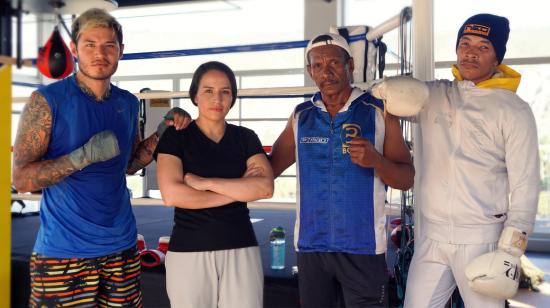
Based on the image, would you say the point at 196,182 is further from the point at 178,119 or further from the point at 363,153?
the point at 363,153

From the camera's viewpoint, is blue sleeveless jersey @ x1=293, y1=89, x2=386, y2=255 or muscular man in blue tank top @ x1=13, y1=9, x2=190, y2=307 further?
blue sleeveless jersey @ x1=293, y1=89, x2=386, y2=255

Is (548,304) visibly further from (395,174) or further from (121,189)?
(121,189)

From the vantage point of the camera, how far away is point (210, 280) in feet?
5.29

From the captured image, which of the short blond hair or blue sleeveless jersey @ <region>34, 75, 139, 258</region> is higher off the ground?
the short blond hair

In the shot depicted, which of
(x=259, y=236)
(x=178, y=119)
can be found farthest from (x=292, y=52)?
(x=178, y=119)

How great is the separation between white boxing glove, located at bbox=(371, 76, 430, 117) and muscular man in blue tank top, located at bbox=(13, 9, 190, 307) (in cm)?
68

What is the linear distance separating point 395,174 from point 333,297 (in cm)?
46

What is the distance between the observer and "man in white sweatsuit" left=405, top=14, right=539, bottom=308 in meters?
1.68

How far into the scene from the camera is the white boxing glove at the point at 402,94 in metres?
1.68

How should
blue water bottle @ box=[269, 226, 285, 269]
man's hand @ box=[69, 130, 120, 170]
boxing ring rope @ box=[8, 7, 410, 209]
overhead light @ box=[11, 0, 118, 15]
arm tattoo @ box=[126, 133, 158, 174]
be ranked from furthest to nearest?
blue water bottle @ box=[269, 226, 285, 269], boxing ring rope @ box=[8, 7, 410, 209], arm tattoo @ box=[126, 133, 158, 174], man's hand @ box=[69, 130, 120, 170], overhead light @ box=[11, 0, 118, 15]

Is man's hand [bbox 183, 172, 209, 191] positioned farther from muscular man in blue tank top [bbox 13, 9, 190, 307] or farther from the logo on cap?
the logo on cap

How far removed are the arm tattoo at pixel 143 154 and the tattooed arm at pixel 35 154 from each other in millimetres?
379

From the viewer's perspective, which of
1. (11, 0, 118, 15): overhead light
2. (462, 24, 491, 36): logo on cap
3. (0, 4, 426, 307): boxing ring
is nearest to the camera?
(11, 0, 118, 15): overhead light

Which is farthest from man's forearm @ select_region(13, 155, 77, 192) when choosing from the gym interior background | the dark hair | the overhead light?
the gym interior background
